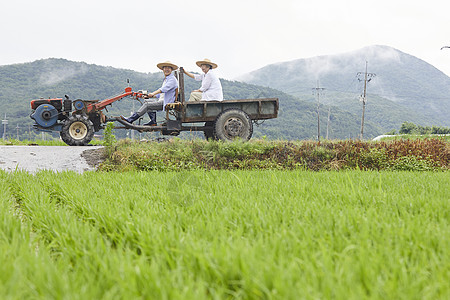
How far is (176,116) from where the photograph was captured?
27.6 ft

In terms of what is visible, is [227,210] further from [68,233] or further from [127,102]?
[127,102]

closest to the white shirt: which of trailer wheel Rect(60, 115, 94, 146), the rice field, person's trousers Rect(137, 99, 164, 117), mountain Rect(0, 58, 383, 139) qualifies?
person's trousers Rect(137, 99, 164, 117)

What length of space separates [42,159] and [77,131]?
2006mm

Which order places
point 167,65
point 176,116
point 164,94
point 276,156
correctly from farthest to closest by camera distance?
1. point 164,94
2. point 167,65
3. point 176,116
4. point 276,156

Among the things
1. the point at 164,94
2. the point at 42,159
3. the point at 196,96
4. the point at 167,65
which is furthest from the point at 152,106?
the point at 42,159

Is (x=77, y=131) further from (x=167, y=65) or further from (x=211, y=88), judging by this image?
(x=211, y=88)

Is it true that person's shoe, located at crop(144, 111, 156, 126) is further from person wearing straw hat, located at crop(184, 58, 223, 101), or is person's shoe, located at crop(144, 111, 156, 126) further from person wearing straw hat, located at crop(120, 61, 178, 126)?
person wearing straw hat, located at crop(184, 58, 223, 101)

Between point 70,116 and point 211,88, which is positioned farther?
point 70,116

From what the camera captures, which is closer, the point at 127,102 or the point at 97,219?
the point at 97,219

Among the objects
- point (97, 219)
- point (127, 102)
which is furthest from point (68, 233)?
point (127, 102)

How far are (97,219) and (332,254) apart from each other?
61.7 inches

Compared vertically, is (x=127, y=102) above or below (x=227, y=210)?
above

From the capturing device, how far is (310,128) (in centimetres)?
7662

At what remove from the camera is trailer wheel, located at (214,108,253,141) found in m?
8.09
